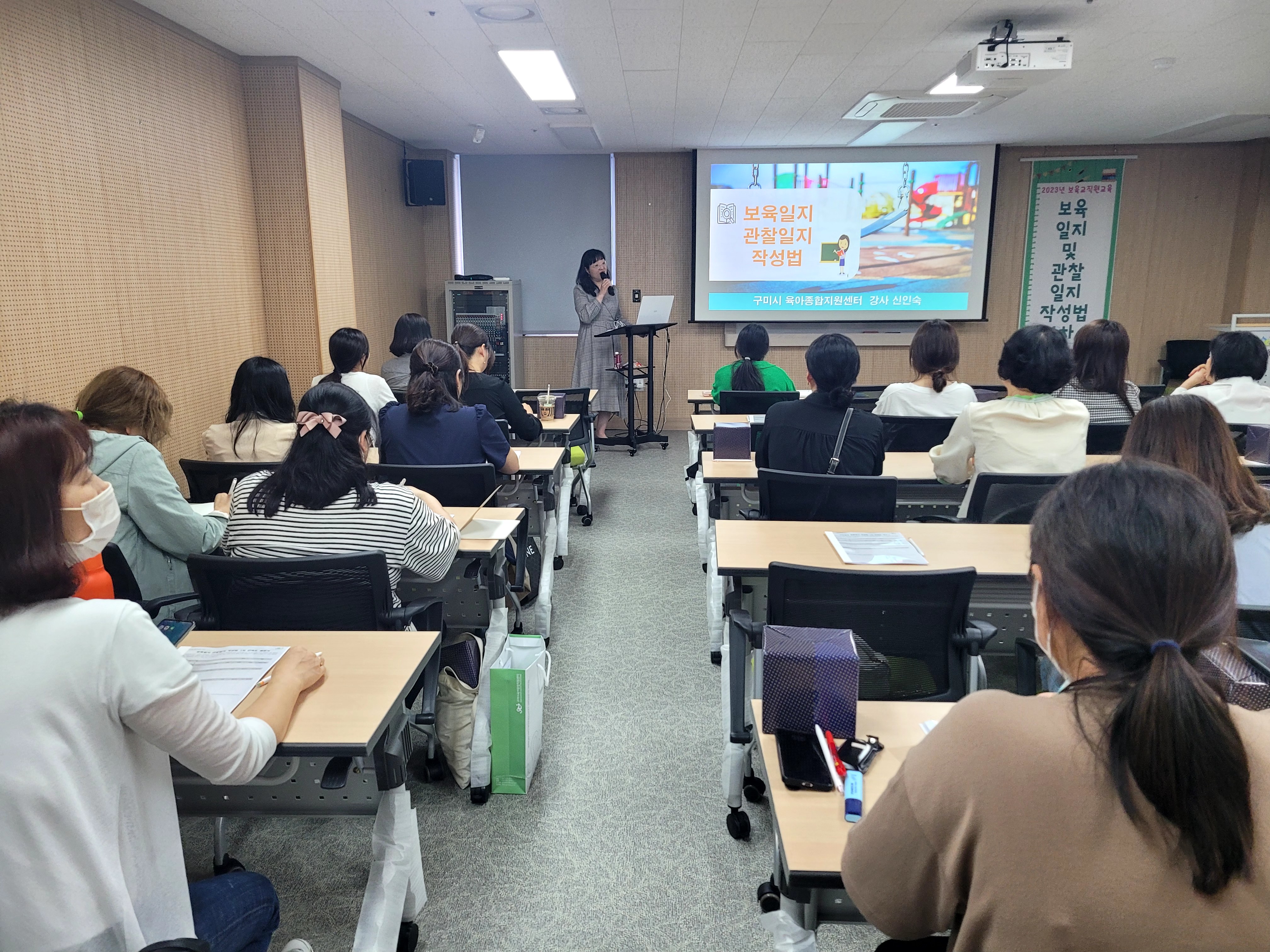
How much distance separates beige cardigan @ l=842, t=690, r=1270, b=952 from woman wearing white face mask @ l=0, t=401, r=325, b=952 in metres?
0.90

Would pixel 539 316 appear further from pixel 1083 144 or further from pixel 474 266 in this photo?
pixel 1083 144

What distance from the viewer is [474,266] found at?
822 cm

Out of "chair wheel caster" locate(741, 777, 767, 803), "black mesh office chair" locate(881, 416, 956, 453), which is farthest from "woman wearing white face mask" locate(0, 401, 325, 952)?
"black mesh office chair" locate(881, 416, 956, 453)

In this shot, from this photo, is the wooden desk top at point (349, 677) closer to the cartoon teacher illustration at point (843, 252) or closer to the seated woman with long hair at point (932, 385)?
the seated woman with long hair at point (932, 385)

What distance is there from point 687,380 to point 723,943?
6917 millimetres

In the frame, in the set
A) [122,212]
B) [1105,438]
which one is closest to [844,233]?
[1105,438]

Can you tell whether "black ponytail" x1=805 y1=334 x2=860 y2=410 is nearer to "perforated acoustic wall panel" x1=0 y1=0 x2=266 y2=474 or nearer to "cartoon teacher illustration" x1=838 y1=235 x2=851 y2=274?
"perforated acoustic wall panel" x1=0 y1=0 x2=266 y2=474

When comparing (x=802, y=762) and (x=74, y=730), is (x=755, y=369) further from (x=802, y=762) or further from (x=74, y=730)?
(x=74, y=730)

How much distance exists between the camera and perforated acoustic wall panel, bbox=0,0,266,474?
2.95m

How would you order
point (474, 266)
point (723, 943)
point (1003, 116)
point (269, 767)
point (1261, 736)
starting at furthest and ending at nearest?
point (474, 266), point (1003, 116), point (723, 943), point (269, 767), point (1261, 736)

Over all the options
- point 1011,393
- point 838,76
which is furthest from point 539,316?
point 1011,393

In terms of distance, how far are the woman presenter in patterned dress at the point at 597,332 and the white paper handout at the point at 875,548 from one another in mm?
5156

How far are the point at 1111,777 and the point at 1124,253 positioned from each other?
872 cm

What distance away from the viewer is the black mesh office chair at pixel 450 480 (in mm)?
2930
